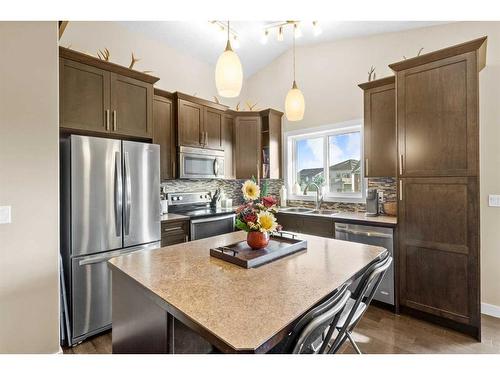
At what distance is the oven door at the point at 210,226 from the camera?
122 inches

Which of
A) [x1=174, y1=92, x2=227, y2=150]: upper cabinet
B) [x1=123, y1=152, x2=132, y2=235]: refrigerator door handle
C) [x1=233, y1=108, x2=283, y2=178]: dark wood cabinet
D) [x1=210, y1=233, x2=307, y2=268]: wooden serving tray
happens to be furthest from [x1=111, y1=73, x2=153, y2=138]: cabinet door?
[x1=210, y1=233, x2=307, y2=268]: wooden serving tray

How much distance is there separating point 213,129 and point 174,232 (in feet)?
5.20

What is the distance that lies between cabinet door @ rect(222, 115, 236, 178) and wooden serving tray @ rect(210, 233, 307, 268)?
2.26 metres

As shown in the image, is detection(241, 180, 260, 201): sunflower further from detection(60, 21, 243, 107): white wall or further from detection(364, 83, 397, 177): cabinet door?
detection(60, 21, 243, 107): white wall

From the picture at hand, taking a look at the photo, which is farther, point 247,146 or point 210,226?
point 247,146

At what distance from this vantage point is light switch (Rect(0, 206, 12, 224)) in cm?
171

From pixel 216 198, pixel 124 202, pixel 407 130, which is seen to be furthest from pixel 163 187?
pixel 407 130

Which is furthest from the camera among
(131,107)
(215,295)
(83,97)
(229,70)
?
(131,107)

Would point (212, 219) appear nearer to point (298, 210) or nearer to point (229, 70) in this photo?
point (298, 210)

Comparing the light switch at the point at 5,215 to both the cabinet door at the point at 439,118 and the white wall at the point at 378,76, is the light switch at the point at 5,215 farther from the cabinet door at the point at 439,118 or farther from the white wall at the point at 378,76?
the white wall at the point at 378,76

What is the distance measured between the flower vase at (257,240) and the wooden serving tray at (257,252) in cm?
3

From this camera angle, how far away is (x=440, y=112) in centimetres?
233

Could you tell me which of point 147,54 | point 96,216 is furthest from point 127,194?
point 147,54
